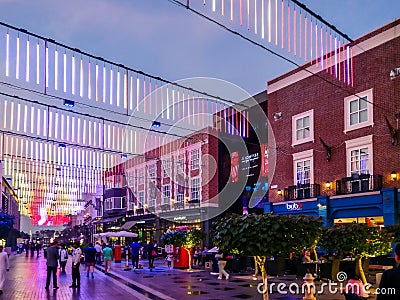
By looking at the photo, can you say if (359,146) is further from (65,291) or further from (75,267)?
(65,291)

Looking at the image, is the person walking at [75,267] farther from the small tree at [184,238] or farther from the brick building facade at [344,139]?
the brick building facade at [344,139]

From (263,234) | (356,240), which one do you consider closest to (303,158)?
(356,240)

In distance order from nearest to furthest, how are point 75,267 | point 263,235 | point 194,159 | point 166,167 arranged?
1. point 263,235
2. point 75,267
3. point 194,159
4. point 166,167

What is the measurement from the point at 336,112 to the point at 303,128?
3.06 m

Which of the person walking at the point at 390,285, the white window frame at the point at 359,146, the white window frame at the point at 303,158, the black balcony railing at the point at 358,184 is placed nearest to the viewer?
the person walking at the point at 390,285

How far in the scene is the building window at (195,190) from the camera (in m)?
45.7

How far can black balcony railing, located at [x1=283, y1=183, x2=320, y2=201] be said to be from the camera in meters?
30.4

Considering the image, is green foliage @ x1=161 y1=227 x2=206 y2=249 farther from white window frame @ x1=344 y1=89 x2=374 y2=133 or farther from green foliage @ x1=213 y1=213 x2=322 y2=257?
green foliage @ x1=213 y1=213 x2=322 y2=257

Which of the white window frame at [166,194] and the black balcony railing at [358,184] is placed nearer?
the black balcony railing at [358,184]

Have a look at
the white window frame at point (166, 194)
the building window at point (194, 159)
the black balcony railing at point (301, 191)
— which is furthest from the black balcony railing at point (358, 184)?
the white window frame at point (166, 194)

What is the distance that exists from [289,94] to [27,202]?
58.1 meters

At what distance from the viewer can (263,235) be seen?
32.7ft

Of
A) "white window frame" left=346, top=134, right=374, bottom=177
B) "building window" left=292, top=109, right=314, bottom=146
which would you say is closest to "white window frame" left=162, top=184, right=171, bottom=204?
"building window" left=292, top=109, right=314, bottom=146

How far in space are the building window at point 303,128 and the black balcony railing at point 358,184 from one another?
396cm
